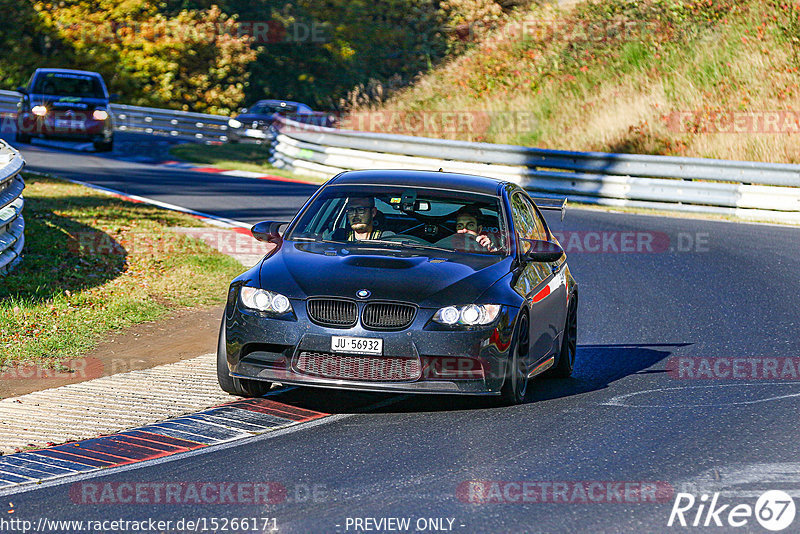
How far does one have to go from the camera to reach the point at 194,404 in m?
8.02

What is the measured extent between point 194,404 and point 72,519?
7.95 ft

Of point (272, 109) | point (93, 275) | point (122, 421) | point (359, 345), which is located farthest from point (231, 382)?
point (272, 109)

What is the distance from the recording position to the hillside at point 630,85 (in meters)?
27.3

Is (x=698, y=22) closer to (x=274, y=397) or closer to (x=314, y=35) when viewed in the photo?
(x=314, y=35)

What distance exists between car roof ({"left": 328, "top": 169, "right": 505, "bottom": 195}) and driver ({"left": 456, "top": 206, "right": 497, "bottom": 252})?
23cm

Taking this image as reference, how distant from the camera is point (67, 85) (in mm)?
29891

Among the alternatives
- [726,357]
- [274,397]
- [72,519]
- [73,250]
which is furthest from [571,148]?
[72,519]

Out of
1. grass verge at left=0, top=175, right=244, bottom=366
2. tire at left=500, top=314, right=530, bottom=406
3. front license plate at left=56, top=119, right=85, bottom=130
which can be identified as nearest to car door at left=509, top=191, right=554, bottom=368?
tire at left=500, top=314, right=530, bottom=406

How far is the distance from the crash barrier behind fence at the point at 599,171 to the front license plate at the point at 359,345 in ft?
46.7

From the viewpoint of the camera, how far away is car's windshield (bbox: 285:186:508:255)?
28.8ft

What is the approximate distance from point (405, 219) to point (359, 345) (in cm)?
182

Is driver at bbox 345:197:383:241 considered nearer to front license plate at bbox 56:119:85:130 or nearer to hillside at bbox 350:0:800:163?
hillside at bbox 350:0:800:163

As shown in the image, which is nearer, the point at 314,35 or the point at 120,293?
the point at 120,293

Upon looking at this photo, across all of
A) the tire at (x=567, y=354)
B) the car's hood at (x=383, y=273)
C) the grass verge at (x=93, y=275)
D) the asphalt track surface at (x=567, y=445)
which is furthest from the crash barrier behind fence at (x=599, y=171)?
the car's hood at (x=383, y=273)
